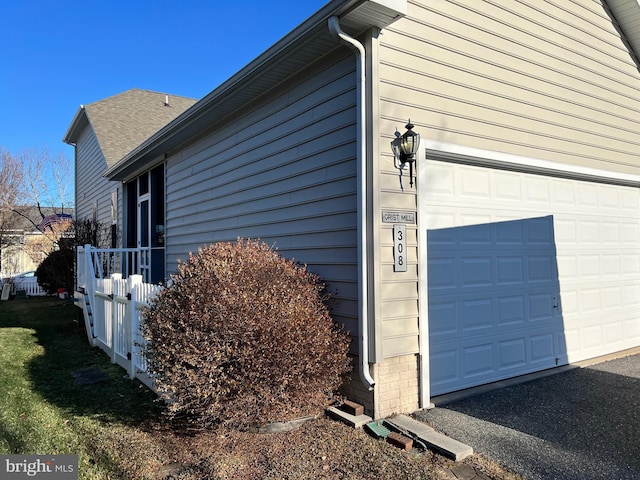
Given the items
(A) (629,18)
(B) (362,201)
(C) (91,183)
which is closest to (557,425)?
(B) (362,201)

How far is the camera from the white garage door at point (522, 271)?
4.52m

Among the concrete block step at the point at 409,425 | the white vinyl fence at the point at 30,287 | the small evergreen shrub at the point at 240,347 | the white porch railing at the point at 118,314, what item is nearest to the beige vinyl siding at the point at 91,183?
the white vinyl fence at the point at 30,287

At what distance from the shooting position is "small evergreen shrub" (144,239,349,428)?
10.8 feet

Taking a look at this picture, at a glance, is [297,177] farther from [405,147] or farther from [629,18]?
A: [629,18]

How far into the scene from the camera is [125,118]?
14305 millimetres

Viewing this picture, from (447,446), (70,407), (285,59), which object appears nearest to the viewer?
(447,446)

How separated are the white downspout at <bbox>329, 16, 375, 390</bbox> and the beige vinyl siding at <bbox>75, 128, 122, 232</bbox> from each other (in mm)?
9732

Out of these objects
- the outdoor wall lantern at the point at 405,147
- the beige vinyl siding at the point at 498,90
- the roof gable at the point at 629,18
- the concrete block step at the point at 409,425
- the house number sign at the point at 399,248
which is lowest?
the concrete block step at the point at 409,425

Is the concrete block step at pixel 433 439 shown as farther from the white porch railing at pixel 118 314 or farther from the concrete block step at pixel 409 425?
the white porch railing at pixel 118 314

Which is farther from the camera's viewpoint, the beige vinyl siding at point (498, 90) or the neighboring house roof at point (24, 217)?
the neighboring house roof at point (24, 217)

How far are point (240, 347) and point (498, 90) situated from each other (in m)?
3.94

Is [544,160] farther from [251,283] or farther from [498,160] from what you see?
[251,283]

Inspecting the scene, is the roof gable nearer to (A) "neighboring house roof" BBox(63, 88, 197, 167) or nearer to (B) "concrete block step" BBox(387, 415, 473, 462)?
(B) "concrete block step" BBox(387, 415, 473, 462)

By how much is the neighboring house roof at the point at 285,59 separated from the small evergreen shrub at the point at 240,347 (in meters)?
2.21
